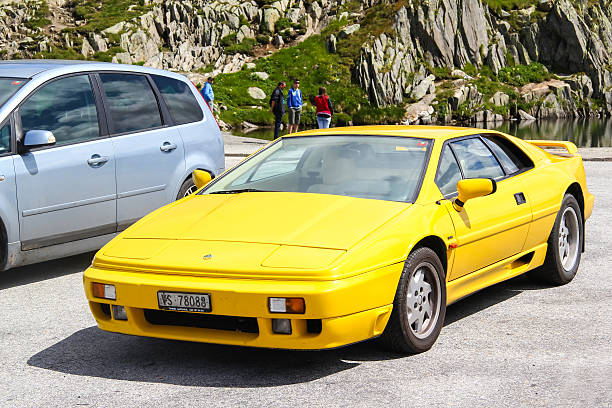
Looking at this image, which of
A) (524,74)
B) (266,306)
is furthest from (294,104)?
(524,74)

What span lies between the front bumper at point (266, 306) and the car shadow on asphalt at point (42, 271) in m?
2.81

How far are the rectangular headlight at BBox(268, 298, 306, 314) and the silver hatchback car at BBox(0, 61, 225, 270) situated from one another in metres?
3.23

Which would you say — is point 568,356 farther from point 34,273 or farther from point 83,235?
point 34,273

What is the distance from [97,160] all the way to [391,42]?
187 feet

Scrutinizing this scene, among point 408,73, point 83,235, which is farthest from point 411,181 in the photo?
point 408,73

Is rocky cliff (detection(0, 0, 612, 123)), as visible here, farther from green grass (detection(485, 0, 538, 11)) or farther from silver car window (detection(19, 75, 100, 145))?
silver car window (detection(19, 75, 100, 145))

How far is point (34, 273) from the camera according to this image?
26.3 ft

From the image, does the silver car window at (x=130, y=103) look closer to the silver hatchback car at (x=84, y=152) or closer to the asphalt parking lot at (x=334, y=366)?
the silver hatchback car at (x=84, y=152)

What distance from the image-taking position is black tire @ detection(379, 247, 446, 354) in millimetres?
5117

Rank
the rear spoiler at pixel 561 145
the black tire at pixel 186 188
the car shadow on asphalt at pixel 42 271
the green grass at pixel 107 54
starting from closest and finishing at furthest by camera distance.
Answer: the car shadow on asphalt at pixel 42 271 < the rear spoiler at pixel 561 145 < the black tire at pixel 186 188 < the green grass at pixel 107 54

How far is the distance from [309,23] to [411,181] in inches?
2500

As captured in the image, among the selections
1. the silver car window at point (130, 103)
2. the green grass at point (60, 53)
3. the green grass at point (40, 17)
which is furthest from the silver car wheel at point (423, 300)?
the green grass at point (40, 17)

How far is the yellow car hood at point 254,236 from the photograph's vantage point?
486 cm

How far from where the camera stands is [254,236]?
5.18 metres
